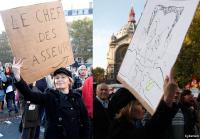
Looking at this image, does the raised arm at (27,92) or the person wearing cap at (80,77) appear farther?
the person wearing cap at (80,77)

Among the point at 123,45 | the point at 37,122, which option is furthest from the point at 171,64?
the point at 37,122

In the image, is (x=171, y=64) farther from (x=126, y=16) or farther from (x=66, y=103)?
(x=66, y=103)

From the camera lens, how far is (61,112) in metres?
3.77

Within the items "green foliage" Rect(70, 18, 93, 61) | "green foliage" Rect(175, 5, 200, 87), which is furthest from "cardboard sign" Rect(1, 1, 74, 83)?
"green foliage" Rect(175, 5, 200, 87)

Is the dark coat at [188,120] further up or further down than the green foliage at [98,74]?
further down

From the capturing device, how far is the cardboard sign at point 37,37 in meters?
4.12

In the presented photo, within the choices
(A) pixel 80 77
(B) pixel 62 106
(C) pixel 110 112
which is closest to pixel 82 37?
(B) pixel 62 106

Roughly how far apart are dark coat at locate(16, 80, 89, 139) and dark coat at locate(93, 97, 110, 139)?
72cm

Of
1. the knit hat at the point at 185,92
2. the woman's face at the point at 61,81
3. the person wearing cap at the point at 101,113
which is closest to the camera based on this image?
the knit hat at the point at 185,92

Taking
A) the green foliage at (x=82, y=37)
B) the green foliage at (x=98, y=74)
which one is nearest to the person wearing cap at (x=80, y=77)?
the green foliage at (x=82, y=37)

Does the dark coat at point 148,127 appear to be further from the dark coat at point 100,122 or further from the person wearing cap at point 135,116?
the dark coat at point 100,122

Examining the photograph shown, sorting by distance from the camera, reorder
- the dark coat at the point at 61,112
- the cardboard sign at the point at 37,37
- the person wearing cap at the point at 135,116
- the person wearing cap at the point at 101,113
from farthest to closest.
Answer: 1. the cardboard sign at the point at 37,37
2. the dark coat at the point at 61,112
3. the person wearing cap at the point at 101,113
4. the person wearing cap at the point at 135,116

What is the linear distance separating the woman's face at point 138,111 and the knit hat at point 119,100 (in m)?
0.07

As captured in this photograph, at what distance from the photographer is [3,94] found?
11297 mm
